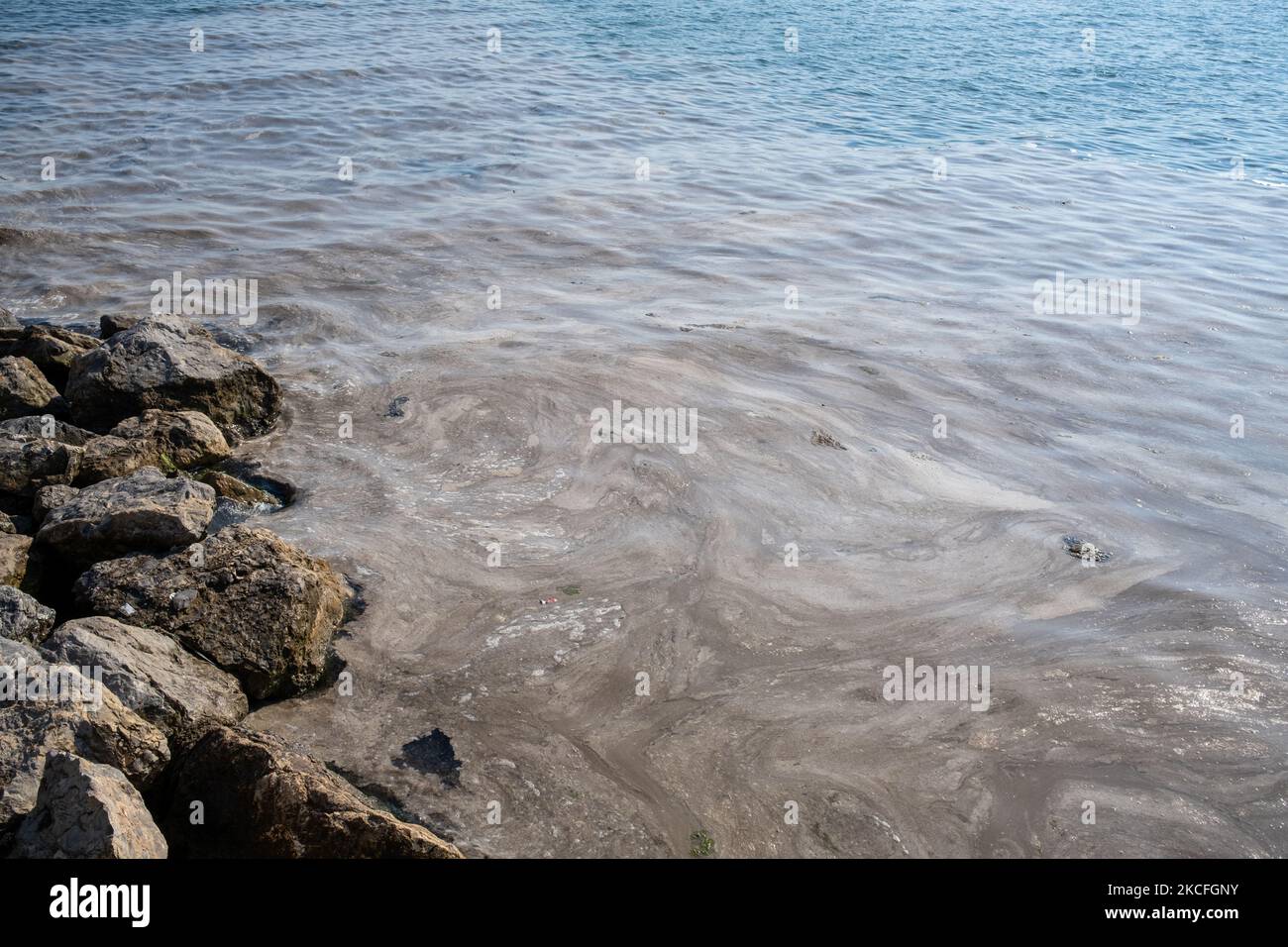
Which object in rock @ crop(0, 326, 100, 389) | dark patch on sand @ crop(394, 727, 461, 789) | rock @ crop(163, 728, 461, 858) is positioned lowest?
dark patch on sand @ crop(394, 727, 461, 789)

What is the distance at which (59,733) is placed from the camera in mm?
3441

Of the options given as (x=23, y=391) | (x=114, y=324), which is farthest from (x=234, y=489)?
(x=114, y=324)

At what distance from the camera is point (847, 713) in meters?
4.66

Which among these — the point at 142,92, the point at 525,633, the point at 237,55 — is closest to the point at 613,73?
the point at 237,55

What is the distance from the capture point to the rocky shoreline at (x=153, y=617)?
3.36 m

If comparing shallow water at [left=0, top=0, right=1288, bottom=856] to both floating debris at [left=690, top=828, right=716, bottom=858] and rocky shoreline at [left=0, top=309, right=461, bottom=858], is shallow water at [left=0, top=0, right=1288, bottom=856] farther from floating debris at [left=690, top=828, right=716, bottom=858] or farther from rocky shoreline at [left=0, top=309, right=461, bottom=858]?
rocky shoreline at [left=0, top=309, right=461, bottom=858]

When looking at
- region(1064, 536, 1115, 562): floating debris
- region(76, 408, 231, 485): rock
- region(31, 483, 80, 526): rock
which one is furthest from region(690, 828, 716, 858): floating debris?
region(76, 408, 231, 485): rock

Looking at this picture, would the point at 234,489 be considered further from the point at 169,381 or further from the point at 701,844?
the point at 701,844

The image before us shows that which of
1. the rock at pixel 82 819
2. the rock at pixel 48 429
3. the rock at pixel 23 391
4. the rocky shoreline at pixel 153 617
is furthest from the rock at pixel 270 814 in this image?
the rock at pixel 23 391

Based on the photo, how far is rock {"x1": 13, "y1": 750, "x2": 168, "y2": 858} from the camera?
3000 millimetres

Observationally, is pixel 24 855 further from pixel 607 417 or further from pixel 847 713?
pixel 607 417

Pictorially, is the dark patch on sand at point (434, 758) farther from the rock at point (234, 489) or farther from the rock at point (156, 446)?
the rock at point (156, 446)

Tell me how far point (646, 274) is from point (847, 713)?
625cm
